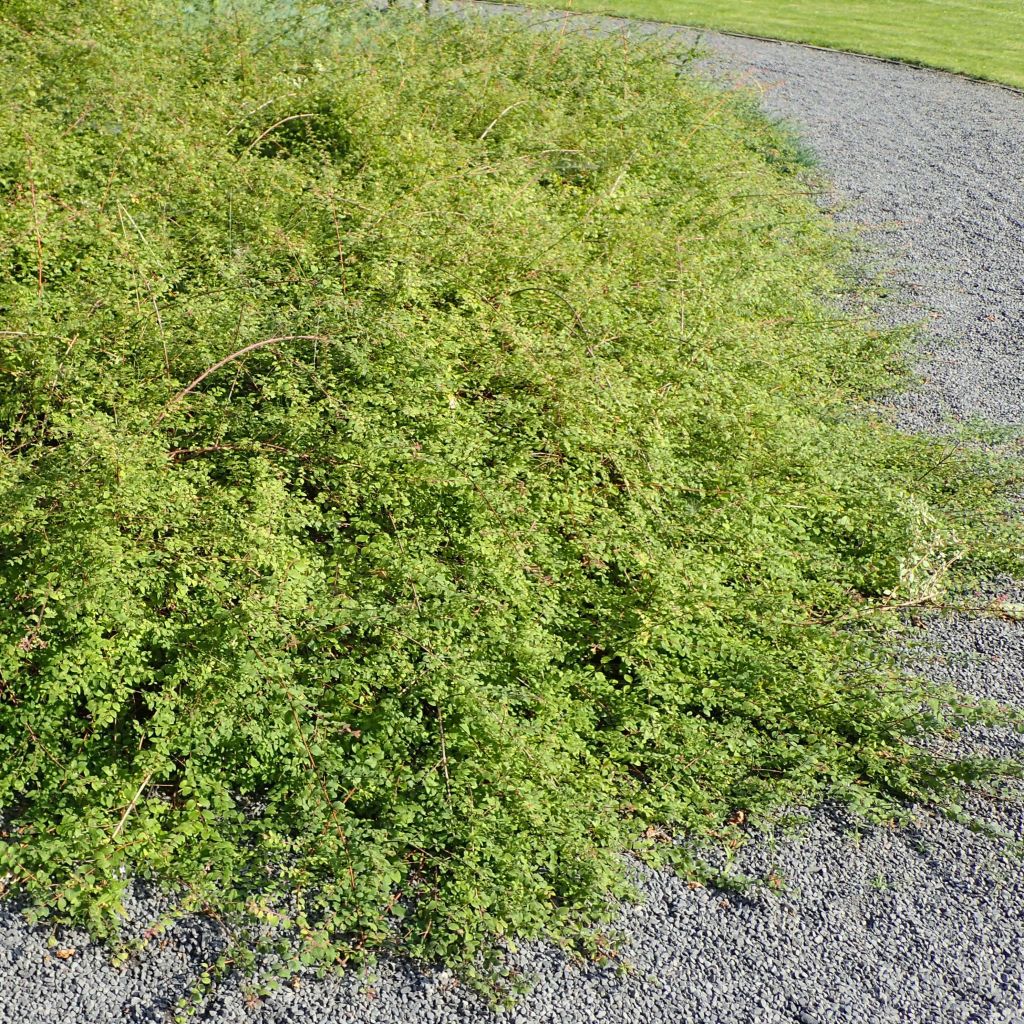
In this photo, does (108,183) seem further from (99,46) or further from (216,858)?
(216,858)

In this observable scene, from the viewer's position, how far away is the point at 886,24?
15.5m

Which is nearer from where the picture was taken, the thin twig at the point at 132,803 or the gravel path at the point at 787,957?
the gravel path at the point at 787,957

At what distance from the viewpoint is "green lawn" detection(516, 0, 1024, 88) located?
13.6 metres

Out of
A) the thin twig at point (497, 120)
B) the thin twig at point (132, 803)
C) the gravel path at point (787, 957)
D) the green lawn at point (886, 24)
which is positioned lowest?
the green lawn at point (886, 24)

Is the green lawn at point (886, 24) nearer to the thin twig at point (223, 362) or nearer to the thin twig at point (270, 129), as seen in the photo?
the thin twig at point (270, 129)

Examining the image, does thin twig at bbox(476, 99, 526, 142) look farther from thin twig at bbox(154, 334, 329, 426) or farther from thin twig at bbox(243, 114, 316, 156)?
thin twig at bbox(154, 334, 329, 426)

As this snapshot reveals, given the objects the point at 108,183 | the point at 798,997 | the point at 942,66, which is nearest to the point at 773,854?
the point at 798,997

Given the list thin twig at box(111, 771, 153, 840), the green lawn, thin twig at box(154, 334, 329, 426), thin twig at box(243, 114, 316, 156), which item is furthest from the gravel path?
the green lawn

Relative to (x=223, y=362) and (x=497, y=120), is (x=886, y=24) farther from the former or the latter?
(x=223, y=362)

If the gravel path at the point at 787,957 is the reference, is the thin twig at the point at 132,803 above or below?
above

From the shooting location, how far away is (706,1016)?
2711 millimetres

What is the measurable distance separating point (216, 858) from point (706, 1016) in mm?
1294

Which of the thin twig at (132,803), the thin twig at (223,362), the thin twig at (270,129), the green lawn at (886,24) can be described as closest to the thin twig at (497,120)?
the thin twig at (270,129)

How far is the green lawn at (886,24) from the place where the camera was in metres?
13.6
